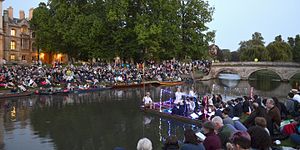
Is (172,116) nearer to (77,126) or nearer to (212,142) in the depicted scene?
(77,126)

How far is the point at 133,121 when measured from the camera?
2106 centimetres

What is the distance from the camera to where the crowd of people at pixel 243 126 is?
22.0 feet

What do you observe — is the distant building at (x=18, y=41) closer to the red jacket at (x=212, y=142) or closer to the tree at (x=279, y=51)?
the tree at (x=279, y=51)

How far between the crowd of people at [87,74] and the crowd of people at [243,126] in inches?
831

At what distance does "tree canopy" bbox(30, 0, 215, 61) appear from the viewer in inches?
1980

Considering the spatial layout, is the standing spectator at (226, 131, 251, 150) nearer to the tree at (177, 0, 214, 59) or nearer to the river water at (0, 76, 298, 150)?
the river water at (0, 76, 298, 150)

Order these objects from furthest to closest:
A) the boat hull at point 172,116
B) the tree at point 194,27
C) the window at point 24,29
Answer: the window at point 24,29 → the tree at point 194,27 → the boat hull at point 172,116

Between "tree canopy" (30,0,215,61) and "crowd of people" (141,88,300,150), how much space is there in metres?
30.1

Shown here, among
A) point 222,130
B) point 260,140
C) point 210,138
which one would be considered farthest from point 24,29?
point 260,140

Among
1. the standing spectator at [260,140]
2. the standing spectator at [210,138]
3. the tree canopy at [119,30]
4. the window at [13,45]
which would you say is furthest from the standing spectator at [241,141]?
the window at [13,45]

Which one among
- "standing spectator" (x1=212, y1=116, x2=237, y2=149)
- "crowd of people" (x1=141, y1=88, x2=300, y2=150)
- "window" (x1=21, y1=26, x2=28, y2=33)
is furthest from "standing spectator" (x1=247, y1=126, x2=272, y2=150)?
"window" (x1=21, y1=26, x2=28, y2=33)

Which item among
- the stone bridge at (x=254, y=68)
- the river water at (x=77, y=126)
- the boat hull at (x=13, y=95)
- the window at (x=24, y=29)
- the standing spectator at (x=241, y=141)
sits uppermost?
the window at (x=24, y=29)

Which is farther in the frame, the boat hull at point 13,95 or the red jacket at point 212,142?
the boat hull at point 13,95

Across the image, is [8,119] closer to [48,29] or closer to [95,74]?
[95,74]
